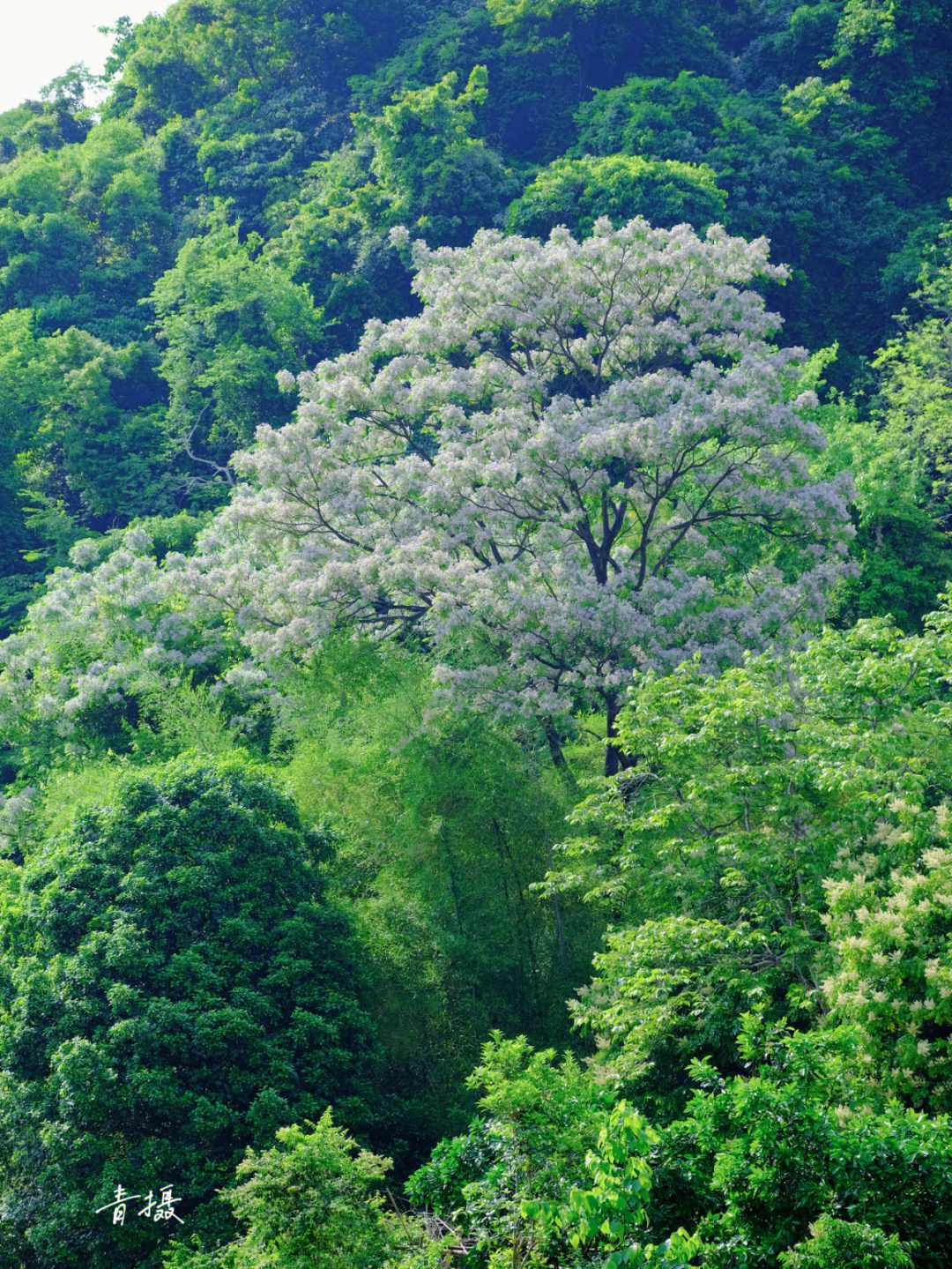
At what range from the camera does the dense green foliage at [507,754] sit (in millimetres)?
7668

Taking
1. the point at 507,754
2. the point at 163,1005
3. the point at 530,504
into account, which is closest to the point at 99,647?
the point at 530,504

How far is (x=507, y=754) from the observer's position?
14.6 m

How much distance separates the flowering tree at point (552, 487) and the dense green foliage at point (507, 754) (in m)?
0.10

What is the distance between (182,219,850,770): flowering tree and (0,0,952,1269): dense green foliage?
10 cm

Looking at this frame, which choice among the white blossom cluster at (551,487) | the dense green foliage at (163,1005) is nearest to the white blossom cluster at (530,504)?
the white blossom cluster at (551,487)

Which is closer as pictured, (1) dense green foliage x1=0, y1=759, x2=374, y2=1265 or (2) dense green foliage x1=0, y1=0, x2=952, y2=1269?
(2) dense green foliage x1=0, y1=0, x2=952, y2=1269

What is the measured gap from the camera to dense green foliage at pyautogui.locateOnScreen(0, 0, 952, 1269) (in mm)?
7668

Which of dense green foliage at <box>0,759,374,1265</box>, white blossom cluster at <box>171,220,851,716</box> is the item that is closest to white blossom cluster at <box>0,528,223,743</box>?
white blossom cluster at <box>171,220,851,716</box>

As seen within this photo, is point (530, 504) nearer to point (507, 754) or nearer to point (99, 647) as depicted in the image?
point (507, 754)

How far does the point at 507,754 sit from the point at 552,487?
16.8ft

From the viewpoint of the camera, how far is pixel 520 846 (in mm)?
13969

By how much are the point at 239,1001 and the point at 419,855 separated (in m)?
3.31

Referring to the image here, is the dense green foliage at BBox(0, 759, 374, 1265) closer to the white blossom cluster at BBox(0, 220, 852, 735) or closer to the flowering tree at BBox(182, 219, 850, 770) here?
the white blossom cluster at BBox(0, 220, 852, 735)

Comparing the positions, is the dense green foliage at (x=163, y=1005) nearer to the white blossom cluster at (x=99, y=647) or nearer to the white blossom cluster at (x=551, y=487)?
the white blossom cluster at (x=551, y=487)
